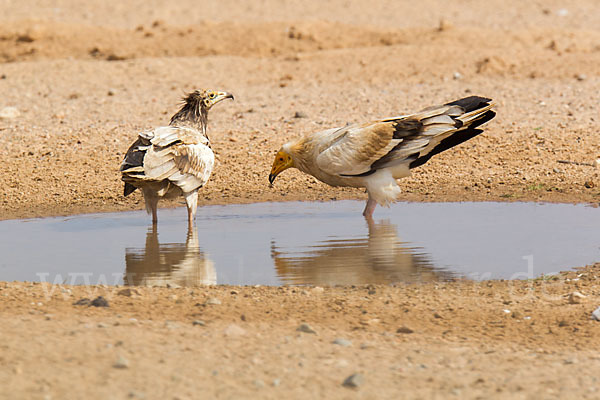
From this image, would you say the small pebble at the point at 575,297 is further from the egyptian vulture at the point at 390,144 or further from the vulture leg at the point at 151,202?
the vulture leg at the point at 151,202

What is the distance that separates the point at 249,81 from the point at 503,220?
855cm

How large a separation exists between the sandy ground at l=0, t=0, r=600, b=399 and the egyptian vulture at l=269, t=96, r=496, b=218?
120 cm

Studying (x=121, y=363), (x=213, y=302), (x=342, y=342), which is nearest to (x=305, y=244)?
(x=213, y=302)

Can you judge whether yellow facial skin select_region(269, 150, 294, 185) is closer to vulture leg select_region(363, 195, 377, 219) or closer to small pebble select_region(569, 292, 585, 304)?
vulture leg select_region(363, 195, 377, 219)

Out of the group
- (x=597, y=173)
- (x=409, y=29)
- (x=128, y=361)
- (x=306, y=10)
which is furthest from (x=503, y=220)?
(x=306, y=10)

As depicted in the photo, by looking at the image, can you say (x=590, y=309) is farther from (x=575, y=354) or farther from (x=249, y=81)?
(x=249, y=81)

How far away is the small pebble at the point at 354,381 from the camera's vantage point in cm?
450

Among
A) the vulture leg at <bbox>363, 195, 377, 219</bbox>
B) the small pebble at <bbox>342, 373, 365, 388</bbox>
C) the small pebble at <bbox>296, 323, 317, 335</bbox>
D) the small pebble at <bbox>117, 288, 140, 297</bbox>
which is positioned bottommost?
the small pebble at <bbox>342, 373, 365, 388</bbox>

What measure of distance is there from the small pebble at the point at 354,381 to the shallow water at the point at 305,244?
2.32 metres

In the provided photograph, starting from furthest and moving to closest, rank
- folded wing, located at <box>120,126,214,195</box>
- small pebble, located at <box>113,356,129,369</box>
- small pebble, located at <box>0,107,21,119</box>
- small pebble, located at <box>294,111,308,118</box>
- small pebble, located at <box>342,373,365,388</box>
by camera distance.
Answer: small pebble, located at <box>0,107,21,119</box>, small pebble, located at <box>294,111,308,118</box>, folded wing, located at <box>120,126,214,195</box>, small pebble, located at <box>113,356,129,369</box>, small pebble, located at <box>342,373,365,388</box>

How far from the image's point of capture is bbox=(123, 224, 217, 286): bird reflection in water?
7.09 metres

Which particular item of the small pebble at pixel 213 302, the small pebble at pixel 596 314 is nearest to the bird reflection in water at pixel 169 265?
the small pebble at pixel 213 302

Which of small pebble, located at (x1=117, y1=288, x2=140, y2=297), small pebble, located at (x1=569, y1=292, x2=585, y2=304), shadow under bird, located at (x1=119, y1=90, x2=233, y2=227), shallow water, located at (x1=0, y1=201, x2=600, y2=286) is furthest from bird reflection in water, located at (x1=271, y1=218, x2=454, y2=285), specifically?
shadow under bird, located at (x1=119, y1=90, x2=233, y2=227)

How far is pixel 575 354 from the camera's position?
505 centimetres
